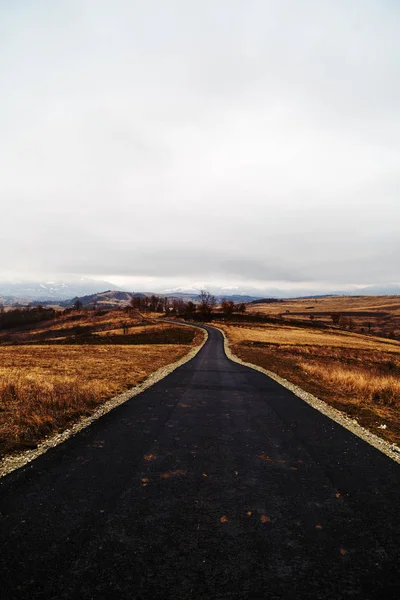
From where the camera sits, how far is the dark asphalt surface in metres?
4.34

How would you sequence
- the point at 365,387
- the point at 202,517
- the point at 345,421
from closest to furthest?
1. the point at 202,517
2. the point at 345,421
3. the point at 365,387

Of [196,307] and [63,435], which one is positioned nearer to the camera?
[63,435]

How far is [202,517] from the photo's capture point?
19.1ft

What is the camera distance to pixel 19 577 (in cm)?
434

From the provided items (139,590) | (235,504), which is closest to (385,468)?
(235,504)

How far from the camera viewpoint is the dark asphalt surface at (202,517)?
434cm

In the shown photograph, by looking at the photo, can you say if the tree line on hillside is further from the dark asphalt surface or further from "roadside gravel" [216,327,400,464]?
the dark asphalt surface

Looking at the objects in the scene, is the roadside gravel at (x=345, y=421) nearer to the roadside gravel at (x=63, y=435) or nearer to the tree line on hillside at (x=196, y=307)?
the roadside gravel at (x=63, y=435)

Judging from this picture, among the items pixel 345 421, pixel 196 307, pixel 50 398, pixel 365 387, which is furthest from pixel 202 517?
pixel 196 307

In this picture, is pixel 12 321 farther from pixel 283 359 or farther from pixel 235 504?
pixel 235 504

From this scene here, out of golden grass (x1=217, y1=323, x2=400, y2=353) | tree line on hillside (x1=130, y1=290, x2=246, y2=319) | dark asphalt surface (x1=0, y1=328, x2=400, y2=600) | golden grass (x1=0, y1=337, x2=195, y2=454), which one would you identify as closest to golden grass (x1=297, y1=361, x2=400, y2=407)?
dark asphalt surface (x1=0, y1=328, x2=400, y2=600)

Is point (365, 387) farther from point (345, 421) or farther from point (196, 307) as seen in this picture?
point (196, 307)

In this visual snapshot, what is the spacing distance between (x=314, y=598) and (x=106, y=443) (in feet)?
22.4

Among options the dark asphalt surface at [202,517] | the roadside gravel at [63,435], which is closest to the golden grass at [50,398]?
the roadside gravel at [63,435]
